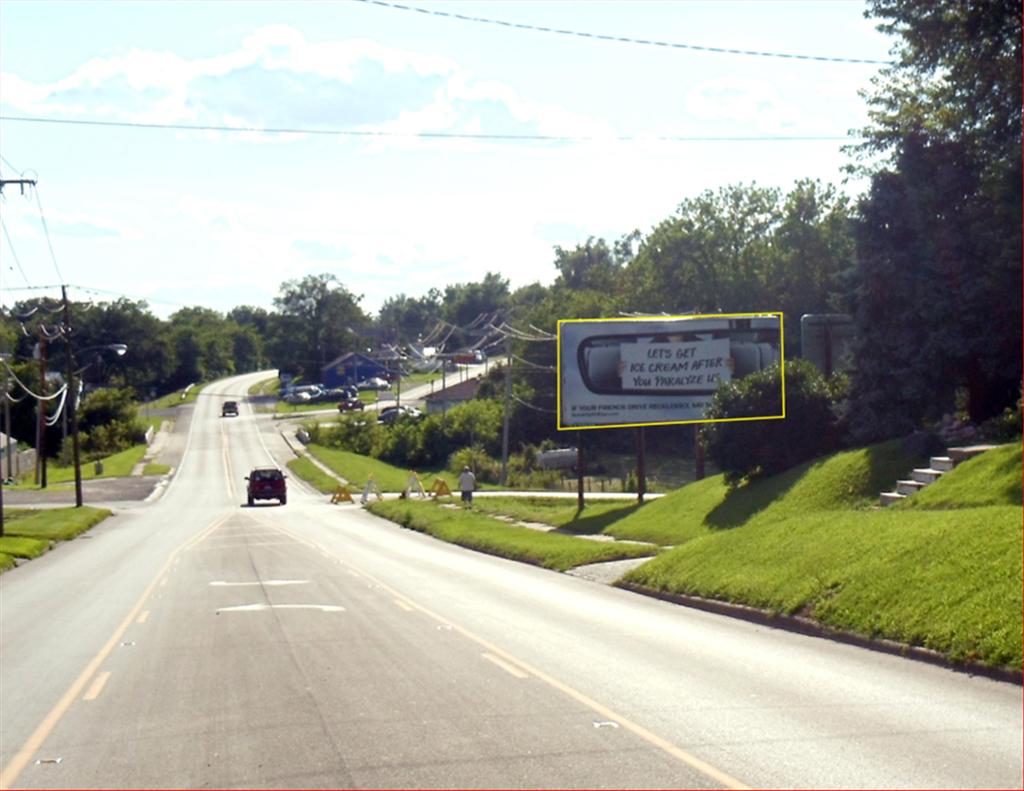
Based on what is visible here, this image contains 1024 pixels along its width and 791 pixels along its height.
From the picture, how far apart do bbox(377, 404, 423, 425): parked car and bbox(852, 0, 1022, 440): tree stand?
6359 cm

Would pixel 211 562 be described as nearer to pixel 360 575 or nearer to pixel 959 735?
pixel 360 575

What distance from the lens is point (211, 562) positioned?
98.6 feet

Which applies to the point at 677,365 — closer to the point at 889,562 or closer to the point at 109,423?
the point at 889,562

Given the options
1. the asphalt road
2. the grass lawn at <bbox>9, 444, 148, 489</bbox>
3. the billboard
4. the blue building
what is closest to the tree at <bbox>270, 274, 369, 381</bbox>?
the blue building

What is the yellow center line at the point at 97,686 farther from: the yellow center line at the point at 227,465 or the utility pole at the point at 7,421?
the utility pole at the point at 7,421

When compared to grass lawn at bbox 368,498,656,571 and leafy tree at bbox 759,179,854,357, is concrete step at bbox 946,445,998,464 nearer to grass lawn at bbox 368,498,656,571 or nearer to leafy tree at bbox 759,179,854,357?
grass lawn at bbox 368,498,656,571

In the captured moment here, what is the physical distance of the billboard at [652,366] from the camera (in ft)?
124

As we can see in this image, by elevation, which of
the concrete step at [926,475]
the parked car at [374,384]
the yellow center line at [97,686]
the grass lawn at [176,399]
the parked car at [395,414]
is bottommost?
the yellow center line at [97,686]

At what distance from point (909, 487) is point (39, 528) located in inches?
1180

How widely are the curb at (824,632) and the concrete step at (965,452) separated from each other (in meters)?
6.25

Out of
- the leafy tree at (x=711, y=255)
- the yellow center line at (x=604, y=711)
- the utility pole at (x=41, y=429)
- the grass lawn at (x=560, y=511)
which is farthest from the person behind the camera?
the leafy tree at (x=711, y=255)

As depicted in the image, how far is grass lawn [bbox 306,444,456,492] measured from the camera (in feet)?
234

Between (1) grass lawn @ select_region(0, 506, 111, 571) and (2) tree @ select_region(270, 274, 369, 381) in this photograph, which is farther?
(2) tree @ select_region(270, 274, 369, 381)

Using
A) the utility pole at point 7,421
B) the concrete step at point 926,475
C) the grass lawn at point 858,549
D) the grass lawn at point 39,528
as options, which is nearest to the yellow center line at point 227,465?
the utility pole at point 7,421
